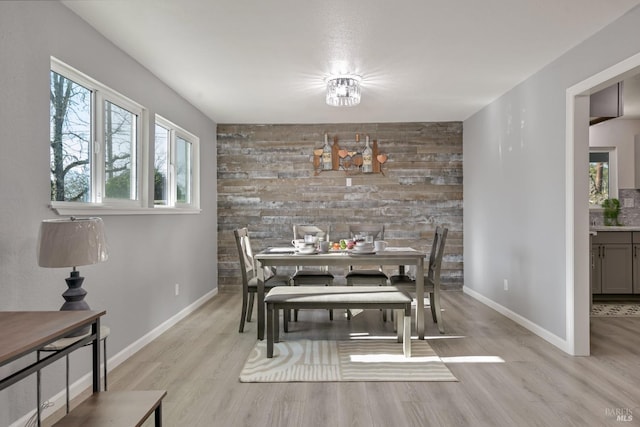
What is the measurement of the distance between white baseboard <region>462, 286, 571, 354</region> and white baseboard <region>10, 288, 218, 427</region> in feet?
11.2

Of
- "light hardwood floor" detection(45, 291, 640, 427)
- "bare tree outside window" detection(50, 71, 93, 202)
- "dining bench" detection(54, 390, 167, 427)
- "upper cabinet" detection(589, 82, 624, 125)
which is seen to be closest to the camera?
"dining bench" detection(54, 390, 167, 427)

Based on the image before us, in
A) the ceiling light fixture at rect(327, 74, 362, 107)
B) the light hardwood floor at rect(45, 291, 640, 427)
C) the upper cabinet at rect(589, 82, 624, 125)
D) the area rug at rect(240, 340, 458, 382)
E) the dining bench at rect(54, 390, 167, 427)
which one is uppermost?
the ceiling light fixture at rect(327, 74, 362, 107)

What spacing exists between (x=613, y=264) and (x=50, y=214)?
579 cm

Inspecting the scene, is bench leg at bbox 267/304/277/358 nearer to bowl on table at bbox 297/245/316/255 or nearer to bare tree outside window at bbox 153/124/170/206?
bowl on table at bbox 297/245/316/255

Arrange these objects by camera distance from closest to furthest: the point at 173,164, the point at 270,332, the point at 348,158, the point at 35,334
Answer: the point at 35,334 < the point at 270,332 < the point at 173,164 < the point at 348,158

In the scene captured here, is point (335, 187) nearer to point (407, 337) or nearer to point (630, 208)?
point (407, 337)

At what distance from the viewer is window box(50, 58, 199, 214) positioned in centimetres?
258

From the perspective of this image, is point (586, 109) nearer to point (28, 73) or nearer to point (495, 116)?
point (495, 116)

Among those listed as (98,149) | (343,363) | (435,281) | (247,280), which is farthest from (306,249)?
(98,149)

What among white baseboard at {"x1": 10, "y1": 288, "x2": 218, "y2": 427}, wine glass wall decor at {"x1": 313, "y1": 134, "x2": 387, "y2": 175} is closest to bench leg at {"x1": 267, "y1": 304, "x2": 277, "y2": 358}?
white baseboard at {"x1": 10, "y1": 288, "x2": 218, "y2": 427}

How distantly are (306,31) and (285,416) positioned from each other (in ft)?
8.15

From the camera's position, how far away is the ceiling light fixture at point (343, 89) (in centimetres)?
381

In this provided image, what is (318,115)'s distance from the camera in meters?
5.49

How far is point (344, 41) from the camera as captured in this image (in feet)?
10.2
